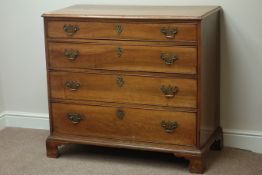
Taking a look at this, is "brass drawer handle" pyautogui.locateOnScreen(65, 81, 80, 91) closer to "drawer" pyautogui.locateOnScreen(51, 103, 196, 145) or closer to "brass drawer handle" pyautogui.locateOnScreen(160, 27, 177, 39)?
"drawer" pyautogui.locateOnScreen(51, 103, 196, 145)

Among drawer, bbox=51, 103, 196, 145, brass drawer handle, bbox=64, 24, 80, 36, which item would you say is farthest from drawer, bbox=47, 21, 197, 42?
drawer, bbox=51, 103, 196, 145

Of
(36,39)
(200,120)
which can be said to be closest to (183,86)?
(200,120)

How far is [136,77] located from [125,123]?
0.27 meters

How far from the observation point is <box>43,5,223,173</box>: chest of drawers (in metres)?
2.85

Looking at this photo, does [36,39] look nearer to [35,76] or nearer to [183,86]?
[35,76]

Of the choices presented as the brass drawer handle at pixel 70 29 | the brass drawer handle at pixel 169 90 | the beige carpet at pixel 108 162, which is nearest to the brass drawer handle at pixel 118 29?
the brass drawer handle at pixel 70 29

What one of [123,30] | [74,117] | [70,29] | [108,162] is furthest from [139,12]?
[108,162]

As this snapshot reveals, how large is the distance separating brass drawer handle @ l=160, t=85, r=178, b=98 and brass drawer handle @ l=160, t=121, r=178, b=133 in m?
0.15

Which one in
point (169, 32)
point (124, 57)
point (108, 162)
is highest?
point (169, 32)

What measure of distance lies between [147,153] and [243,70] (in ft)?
2.42

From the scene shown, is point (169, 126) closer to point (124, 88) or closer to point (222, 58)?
point (124, 88)

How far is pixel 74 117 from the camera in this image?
3.13 metres

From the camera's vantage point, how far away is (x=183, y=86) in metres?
2.88

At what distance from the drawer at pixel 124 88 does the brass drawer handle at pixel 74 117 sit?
10cm
